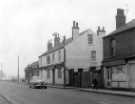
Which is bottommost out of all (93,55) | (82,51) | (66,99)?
(66,99)

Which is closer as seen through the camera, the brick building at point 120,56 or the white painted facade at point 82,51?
the brick building at point 120,56

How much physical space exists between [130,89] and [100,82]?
772cm

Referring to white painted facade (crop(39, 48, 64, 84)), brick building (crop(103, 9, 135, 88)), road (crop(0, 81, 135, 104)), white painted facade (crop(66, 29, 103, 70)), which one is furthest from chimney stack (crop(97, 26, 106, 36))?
road (crop(0, 81, 135, 104))

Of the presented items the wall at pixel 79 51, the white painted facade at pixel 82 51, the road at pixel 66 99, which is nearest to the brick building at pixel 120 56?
the road at pixel 66 99

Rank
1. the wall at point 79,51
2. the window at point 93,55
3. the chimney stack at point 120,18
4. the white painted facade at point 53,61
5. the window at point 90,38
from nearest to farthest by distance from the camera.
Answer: the chimney stack at point 120,18
the window at point 93,55
the wall at point 79,51
the window at point 90,38
the white painted facade at point 53,61

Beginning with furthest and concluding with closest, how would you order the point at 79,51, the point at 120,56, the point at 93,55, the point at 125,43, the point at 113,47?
1. the point at 79,51
2. the point at 93,55
3. the point at 113,47
4. the point at 120,56
5. the point at 125,43

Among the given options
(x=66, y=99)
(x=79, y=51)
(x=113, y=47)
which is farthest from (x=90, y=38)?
(x=66, y=99)

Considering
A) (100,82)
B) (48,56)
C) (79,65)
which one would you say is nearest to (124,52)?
(100,82)

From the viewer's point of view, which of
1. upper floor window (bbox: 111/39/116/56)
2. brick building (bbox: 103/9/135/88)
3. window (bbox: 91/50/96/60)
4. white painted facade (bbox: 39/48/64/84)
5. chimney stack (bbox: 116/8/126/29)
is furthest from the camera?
white painted facade (bbox: 39/48/64/84)

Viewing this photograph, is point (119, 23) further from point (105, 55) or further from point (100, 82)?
point (100, 82)

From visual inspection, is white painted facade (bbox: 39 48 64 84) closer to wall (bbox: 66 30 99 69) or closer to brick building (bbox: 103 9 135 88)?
wall (bbox: 66 30 99 69)

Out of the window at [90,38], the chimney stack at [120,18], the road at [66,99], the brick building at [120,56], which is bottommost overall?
the road at [66,99]

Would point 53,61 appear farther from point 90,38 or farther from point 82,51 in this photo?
point 90,38

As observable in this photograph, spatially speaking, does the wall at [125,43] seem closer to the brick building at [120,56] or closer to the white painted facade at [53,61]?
the brick building at [120,56]
